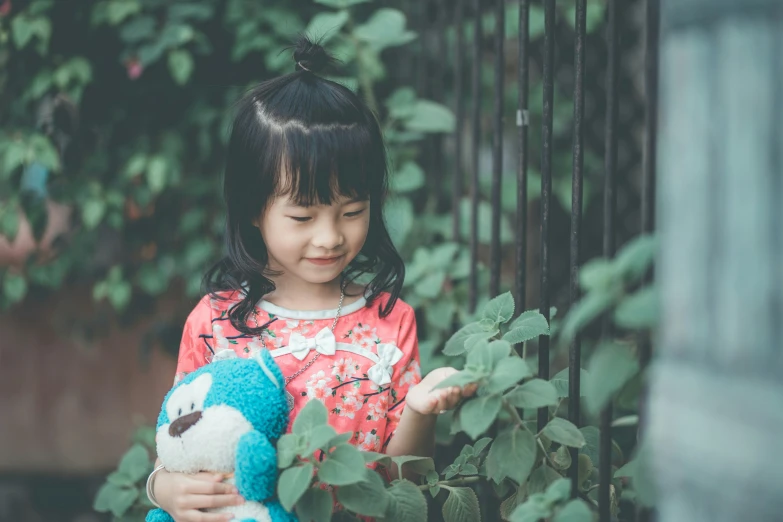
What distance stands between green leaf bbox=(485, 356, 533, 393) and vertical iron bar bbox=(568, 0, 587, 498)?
0.20m

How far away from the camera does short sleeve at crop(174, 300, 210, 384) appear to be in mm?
1552

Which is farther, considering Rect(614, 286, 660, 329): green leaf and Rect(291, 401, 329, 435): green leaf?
Rect(291, 401, 329, 435): green leaf

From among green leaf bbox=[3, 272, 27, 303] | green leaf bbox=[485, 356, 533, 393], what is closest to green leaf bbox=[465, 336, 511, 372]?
green leaf bbox=[485, 356, 533, 393]

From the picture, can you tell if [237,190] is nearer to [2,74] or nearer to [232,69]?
[232,69]

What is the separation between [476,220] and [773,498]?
144cm

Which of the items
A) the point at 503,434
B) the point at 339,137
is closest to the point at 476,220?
the point at 339,137

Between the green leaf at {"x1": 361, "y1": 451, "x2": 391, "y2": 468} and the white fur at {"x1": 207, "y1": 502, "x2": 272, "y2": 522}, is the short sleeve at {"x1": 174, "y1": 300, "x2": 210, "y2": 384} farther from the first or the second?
the green leaf at {"x1": 361, "y1": 451, "x2": 391, "y2": 468}

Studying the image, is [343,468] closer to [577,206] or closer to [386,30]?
[577,206]

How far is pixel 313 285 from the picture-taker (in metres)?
1.61

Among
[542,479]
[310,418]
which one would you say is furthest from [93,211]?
[542,479]

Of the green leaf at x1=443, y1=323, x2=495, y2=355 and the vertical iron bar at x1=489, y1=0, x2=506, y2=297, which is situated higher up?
Answer: the vertical iron bar at x1=489, y1=0, x2=506, y2=297

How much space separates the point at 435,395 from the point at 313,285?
0.38m

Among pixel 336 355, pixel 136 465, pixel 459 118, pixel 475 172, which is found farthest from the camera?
pixel 459 118

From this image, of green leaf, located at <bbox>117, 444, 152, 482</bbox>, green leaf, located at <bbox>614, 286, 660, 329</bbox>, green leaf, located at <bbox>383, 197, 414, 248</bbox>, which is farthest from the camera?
green leaf, located at <bbox>383, 197, 414, 248</bbox>
